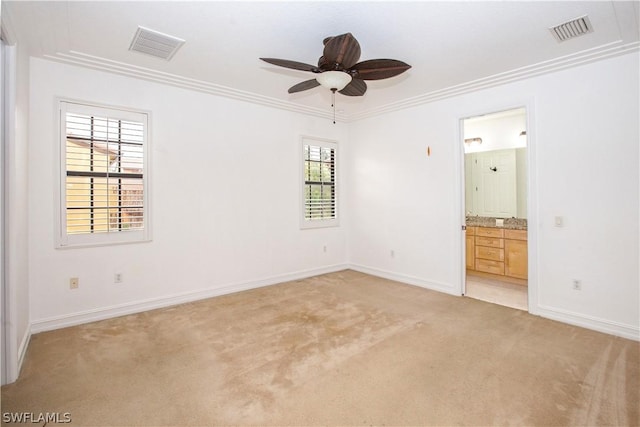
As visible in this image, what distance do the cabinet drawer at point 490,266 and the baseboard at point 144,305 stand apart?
2.96 m

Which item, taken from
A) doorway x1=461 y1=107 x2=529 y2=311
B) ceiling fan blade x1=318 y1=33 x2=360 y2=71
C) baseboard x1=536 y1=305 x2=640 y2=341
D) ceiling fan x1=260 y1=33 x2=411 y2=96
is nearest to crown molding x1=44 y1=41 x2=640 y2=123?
doorway x1=461 y1=107 x2=529 y2=311

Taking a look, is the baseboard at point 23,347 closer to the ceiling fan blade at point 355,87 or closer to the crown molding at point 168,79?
the crown molding at point 168,79

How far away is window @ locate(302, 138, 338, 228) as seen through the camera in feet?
16.9

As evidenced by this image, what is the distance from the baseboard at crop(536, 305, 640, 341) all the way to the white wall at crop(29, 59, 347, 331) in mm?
3085

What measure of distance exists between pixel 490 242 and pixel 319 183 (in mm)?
2948

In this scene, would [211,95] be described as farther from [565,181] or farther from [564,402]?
[564,402]

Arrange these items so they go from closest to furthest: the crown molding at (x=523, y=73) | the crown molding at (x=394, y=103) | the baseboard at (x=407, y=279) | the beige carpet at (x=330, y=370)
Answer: the beige carpet at (x=330, y=370) < the crown molding at (x=523, y=73) < the crown molding at (x=394, y=103) < the baseboard at (x=407, y=279)

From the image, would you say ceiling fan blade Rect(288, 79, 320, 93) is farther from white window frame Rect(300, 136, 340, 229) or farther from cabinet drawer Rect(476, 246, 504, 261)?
cabinet drawer Rect(476, 246, 504, 261)

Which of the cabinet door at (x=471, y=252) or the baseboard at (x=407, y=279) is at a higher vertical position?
the cabinet door at (x=471, y=252)

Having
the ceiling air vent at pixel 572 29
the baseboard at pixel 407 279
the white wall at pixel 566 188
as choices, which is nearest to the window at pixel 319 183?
the baseboard at pixel 407 279

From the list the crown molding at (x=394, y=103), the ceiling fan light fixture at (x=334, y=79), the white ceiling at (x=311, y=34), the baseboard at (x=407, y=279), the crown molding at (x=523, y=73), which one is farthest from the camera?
the baseboard at (x=407, y=279)

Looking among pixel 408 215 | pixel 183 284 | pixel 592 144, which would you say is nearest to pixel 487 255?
pixel 408 215

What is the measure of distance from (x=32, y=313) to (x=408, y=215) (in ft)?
14.9

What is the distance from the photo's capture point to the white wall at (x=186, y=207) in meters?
3.11
